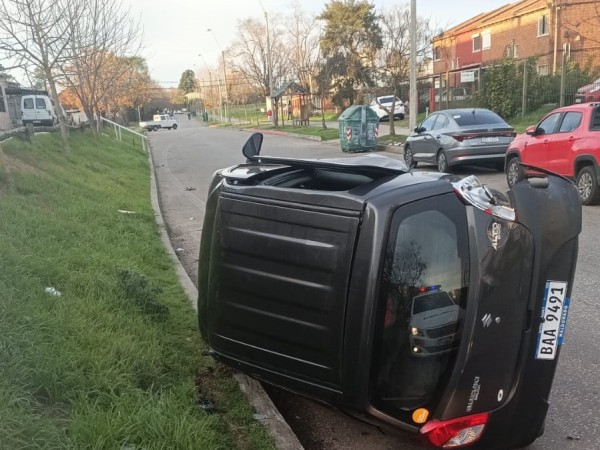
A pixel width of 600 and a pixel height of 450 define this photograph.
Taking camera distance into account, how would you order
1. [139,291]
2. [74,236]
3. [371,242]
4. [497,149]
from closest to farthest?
[371,242]
[139,291]
[74,236]
[497,149]

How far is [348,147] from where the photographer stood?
2173 cm

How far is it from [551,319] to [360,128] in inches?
748

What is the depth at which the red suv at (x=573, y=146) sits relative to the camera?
850 cm

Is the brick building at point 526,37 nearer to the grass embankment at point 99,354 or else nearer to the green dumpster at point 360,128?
the green dumpster at point 360,128

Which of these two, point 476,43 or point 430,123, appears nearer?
point 430,123

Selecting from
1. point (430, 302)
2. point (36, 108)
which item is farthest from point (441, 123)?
point (36, 108)

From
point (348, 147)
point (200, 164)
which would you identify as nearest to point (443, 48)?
point (348, 147)

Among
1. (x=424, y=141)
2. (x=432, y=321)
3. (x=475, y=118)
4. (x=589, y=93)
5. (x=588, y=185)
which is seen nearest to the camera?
(x=432, y=321)

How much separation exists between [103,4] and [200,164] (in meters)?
6.26

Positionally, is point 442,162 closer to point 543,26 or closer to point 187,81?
point 543,26

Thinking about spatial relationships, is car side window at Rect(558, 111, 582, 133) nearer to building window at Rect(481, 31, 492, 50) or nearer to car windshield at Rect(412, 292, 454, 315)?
car windshield at Rect(412, 292, 454, 315)

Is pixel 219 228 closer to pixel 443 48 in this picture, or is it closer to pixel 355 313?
pixel 355 313

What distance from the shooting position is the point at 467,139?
1241 cm

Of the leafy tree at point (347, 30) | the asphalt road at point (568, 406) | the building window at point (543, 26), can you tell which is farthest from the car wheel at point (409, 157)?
the leafy tree at point (347, 30)
